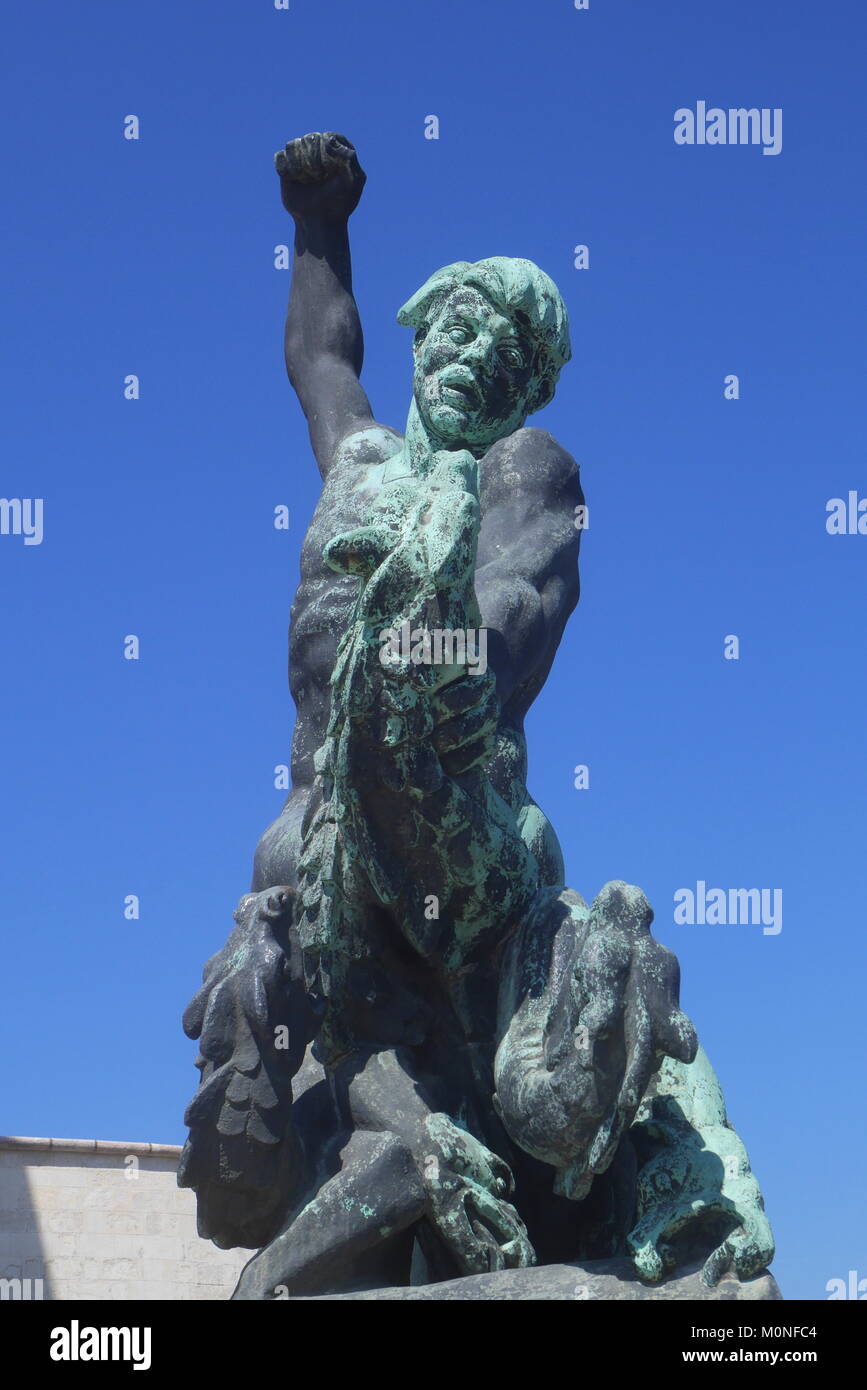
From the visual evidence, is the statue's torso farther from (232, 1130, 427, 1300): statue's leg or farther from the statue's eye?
(232, 1130, 427, 1300): statue's leg

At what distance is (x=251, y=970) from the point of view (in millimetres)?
5129

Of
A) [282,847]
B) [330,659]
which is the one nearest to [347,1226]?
[282,847]

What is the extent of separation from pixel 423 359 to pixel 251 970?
178 centimetres

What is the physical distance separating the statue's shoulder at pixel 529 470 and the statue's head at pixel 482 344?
0.42ft

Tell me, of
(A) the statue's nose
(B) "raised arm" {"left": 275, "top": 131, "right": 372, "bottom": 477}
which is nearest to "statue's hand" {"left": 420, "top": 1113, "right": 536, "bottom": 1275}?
(A) the statue's nose

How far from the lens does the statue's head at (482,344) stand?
18.4 feet

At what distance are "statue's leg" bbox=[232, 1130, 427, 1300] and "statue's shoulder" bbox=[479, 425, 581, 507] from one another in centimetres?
192

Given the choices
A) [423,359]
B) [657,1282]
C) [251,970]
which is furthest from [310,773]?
[657,1282]

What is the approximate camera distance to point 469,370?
18.4 feet

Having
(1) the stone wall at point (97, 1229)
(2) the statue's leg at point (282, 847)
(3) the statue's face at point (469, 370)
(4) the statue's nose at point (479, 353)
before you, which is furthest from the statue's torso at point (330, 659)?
(1) the stone wall at point (97, 1229)

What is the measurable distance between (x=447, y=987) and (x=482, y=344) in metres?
1.76

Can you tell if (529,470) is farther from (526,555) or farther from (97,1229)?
(97,1229)
